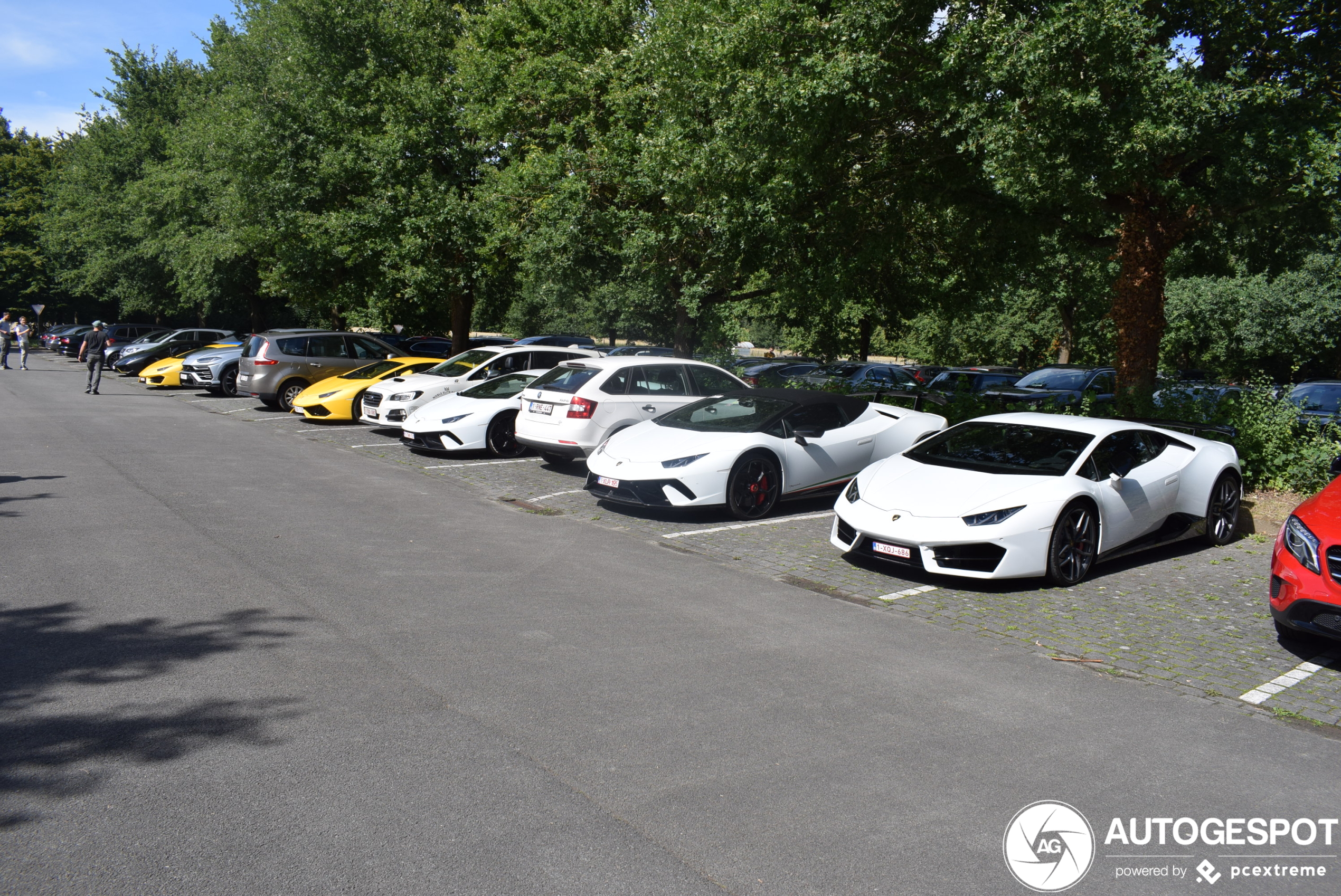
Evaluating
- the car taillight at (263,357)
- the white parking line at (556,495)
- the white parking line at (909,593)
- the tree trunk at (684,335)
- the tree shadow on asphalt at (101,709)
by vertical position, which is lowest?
the tree shadow on asphalt at (101,709)

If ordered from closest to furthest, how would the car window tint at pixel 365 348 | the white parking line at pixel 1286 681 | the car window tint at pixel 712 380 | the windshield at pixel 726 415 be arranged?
the white parking line at pixel 1286 681 → the windshield at pixel 726 415 → the car window tint at pixel 712 380 → the car window tint at pixel 365 348

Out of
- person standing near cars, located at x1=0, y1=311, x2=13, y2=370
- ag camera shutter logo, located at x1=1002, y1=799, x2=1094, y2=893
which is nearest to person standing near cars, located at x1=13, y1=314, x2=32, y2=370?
person standing near cars, located at x1=0, y1=311, x2=13, y2=370

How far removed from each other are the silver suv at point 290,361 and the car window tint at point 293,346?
0.01 m

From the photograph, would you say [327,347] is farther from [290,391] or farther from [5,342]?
[5,342]

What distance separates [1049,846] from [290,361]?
20.4 meters

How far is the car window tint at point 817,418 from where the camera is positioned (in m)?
10.7

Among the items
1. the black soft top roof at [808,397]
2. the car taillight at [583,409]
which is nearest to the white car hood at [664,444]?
the black soft top roof at [808,397]

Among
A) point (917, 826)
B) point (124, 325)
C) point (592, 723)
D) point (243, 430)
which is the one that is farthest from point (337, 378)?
point (124, 325)

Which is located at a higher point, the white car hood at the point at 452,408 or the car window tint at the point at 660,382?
the car window tint at the point at 660,382

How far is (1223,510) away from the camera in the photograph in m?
9.45

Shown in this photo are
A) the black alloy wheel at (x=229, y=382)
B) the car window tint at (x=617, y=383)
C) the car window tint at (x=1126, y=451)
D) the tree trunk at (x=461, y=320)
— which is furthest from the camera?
the tree trunk at (x=461, y=320)

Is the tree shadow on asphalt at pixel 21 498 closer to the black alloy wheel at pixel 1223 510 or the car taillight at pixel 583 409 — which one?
the car taillight at pixel 583 409

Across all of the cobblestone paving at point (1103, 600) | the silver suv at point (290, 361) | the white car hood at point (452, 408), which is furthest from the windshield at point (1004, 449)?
the silver suv at point (290, 361)

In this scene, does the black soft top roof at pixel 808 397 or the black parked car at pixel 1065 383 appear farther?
the black parked car at pixel 1065 383
